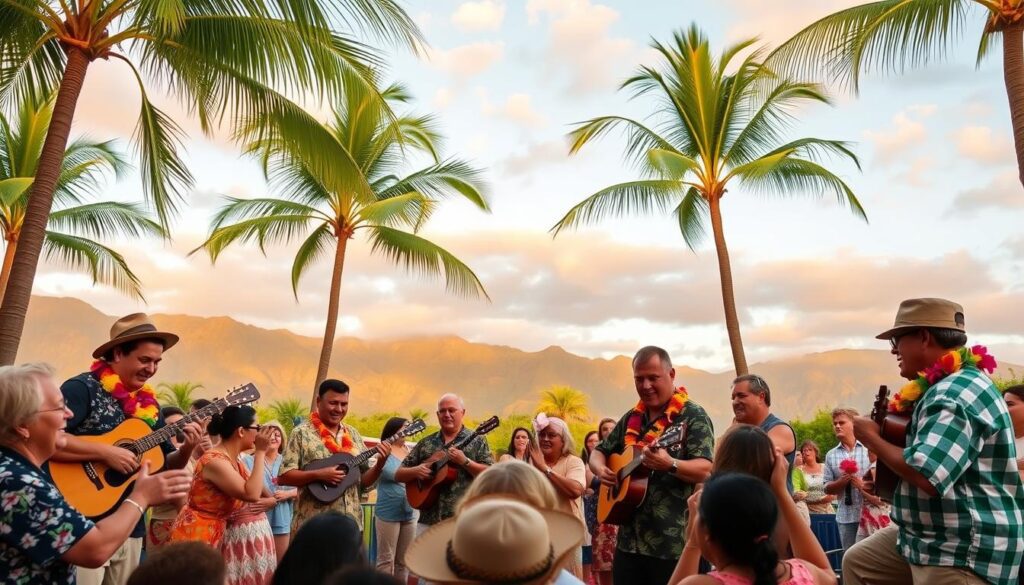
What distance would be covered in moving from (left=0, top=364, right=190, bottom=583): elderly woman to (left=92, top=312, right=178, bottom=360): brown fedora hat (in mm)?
1955

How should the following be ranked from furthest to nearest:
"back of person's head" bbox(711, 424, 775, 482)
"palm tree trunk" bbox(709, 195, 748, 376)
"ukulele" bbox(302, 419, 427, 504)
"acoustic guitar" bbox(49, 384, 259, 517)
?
"palm tree trunk" bbox(709, 195, 748, 376)
"ukulele" bbox(302, 419, 427, 504)
"acoustic guitar" bbox(49, 384, 259, 517)
"back of person's head" bbox(711, 424, 775, 482)

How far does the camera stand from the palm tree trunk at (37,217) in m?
7.95

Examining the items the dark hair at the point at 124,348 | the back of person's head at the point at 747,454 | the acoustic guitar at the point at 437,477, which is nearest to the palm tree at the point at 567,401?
the acoustic guitar at the point at 437,477

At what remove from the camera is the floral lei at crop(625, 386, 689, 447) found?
5.63 m

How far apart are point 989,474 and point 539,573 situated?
251 centimetres

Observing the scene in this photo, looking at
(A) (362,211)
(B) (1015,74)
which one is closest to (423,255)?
(A) (362,211)

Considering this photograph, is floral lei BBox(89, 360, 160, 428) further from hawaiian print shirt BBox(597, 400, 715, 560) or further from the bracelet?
hawaiian print shirt BBox(597, 400, 715, 560)

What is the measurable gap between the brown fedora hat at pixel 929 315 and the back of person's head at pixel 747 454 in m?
1.00

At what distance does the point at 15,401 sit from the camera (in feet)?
10.8

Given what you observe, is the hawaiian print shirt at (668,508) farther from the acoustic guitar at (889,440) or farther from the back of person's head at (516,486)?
the back of person's head at (516,486)

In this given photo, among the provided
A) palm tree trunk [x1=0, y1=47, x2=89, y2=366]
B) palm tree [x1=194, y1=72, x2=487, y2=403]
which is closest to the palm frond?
palm tree [x1=194, y1=72, x2=487, y2=403]

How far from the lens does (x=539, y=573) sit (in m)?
2.40

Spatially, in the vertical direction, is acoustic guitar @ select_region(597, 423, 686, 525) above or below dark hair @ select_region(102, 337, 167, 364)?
below

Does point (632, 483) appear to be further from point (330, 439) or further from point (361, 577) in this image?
point (361, 577)
